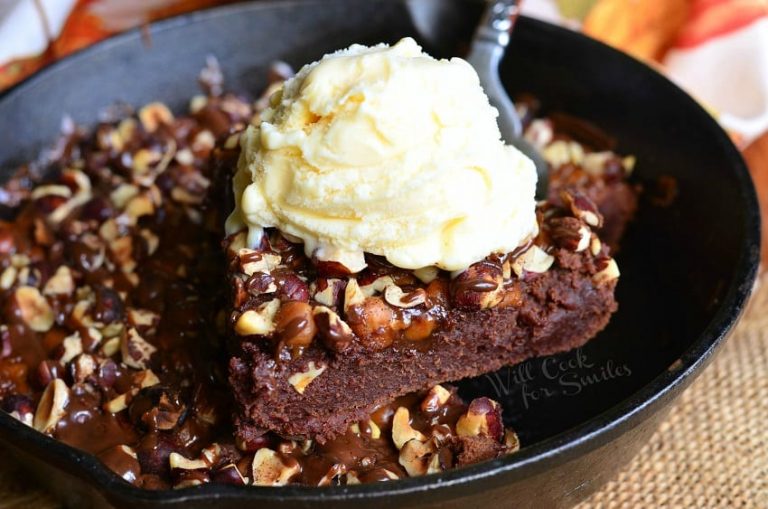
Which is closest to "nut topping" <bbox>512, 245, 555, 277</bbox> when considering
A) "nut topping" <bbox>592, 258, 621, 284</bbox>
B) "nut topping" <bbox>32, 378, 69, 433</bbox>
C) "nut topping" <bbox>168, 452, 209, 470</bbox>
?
"nut topping" <bbox>592, 258, 621, 284</bbox>

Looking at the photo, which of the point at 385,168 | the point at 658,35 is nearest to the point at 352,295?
the point at 385,168

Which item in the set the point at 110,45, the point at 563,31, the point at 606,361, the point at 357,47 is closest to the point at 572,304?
the point at 606,361

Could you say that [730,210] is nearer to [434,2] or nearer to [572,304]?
[572,304]

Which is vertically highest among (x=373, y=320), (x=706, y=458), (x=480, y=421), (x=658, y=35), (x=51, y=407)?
(x=373, y=320)

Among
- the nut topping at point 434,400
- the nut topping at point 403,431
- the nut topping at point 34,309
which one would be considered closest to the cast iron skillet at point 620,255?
the nut topping at point 434,400

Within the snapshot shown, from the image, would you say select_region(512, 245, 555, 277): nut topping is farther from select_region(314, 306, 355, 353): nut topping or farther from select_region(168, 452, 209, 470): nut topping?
select_region(168, 452, 209, 470): nut topping

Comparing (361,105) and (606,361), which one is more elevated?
(361,105)

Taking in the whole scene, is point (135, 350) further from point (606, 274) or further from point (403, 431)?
point (606, 274)
